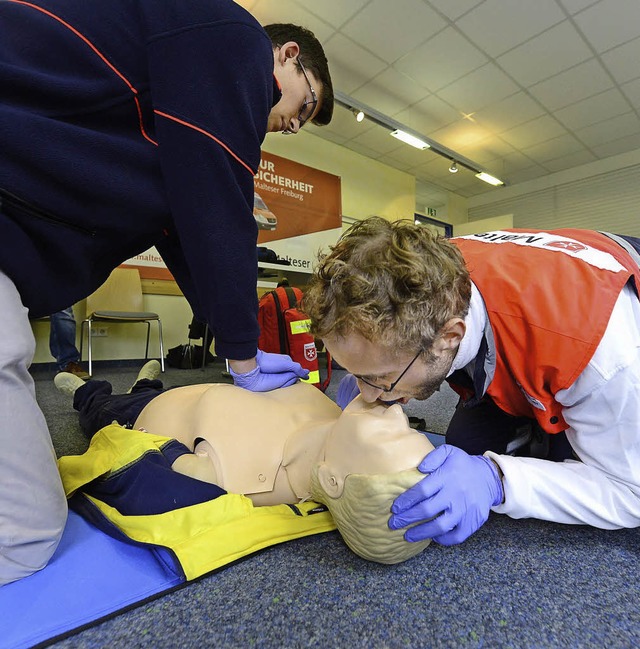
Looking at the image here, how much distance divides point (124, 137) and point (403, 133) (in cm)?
435

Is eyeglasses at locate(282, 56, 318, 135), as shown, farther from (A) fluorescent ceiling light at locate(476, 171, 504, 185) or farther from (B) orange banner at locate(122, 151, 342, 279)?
(A) fluorescent ceiling light at locate(476, 171, 504, 185)

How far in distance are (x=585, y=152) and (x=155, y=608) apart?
263 inches

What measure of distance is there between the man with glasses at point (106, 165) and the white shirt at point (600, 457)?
70 centimetres

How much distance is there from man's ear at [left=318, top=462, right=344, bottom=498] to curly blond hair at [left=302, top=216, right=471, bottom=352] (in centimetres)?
25

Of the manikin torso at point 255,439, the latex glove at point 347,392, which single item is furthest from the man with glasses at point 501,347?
the latex glove at point 347,392

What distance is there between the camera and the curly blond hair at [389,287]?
684 millimetres

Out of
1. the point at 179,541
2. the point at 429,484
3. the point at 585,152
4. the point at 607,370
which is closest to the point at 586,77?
the point at 585,152

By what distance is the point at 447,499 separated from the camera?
65 cm

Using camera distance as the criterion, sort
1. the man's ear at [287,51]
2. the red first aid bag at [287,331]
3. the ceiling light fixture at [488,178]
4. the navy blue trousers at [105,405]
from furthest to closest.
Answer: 1. the ceiling light fixture at [488,178]
2. the red first aid bag at [287,331]
3. the navy blue trousers at [105,405]
4. the man's ear at [287,51]

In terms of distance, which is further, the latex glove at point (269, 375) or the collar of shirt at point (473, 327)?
the latex glove at point (269, 375)

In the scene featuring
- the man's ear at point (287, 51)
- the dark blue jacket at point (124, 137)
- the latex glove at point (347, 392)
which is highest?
the man's ear at point (287, 51)

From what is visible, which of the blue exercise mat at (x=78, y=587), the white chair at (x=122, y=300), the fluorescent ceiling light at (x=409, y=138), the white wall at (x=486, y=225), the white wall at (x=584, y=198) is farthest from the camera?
the white wall at (x=486, y=225)

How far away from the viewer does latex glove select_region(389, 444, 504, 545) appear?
2.10ft

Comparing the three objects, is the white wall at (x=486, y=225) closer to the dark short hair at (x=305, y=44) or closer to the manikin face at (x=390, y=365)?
the dark short hair at (x=305, y=44)
